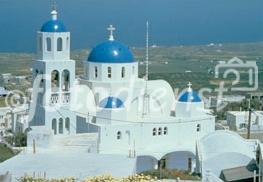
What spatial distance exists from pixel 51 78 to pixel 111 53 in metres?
2.03

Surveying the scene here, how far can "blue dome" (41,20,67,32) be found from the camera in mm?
20562

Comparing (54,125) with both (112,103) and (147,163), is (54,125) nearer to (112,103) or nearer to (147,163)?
(112,103)

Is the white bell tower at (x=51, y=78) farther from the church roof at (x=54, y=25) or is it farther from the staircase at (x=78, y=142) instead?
the staircase at (x=78, y=142)

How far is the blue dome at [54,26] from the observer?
2056 cm

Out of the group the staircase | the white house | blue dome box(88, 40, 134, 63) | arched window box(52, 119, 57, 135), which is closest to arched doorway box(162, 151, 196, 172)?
the staircase

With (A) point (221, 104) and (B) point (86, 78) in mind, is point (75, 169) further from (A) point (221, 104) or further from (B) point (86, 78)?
(A) point (221, 104)

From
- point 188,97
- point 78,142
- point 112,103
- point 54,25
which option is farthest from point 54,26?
point 188,97

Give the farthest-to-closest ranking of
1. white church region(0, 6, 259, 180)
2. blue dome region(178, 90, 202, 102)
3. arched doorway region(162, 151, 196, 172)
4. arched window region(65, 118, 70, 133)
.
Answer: arched window region(65, 118, 70, 133) → blue dome region(178, 90, 202, 102) → arched doorway region(162, 151, 196, 172) → white church region(0, 6, 259, 180)

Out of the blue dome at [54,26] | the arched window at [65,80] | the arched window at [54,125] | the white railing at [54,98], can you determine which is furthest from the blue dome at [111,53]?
the arched window at [54,125]

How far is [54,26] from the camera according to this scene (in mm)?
20609

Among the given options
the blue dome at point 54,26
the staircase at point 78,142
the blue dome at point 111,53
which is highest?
the blue dome at point 54,26

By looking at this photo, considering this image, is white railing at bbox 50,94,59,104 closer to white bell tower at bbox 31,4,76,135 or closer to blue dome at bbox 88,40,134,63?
white bell tower at bbox 31,4,76,135

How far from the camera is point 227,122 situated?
34688 mm

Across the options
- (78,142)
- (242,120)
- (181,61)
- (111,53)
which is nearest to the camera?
(78,142)
